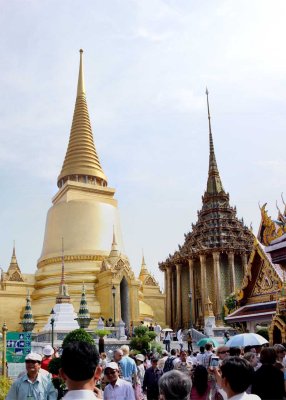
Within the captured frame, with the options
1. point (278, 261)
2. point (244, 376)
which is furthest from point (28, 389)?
point (278, 261)

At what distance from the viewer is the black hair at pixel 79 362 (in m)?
2.94

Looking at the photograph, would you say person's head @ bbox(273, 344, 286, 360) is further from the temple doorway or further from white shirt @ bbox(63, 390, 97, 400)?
the temple doorway

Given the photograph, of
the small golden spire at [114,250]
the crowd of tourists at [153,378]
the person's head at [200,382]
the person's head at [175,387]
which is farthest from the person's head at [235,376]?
the small golden spire at [114,250]

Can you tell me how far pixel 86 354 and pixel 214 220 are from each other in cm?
3994

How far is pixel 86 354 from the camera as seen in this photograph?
302cm

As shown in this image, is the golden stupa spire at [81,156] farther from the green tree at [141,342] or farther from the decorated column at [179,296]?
the green tree at [141,342]

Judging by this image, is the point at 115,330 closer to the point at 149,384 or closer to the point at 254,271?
the point at 254,271

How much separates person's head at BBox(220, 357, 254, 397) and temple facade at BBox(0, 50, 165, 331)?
28.2m

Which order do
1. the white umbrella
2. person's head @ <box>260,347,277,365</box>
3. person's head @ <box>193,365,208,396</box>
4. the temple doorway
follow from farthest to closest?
1. the temple doorway
2. the white umbrella
3. person's head @ <box>193,365,208,396</box>
4. person's head @ <box>260,347,277,365</box>

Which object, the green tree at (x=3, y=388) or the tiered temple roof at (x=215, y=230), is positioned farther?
the tiered temple roof at (x=215, y=230)

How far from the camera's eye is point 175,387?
3.56 metres

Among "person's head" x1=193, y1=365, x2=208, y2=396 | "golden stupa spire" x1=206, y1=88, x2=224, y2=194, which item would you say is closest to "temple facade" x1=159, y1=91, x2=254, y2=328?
"golden stupa spire" x1=206, y1=88, x2=224, y2=194

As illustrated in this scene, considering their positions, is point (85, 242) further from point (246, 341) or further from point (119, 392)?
point (119, 392)

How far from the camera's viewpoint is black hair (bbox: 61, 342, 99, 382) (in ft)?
9.65
